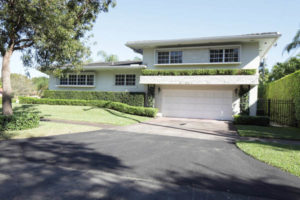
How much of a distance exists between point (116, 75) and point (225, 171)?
676 inches

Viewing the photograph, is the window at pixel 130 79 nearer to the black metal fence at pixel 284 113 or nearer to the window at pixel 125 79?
the window at pixel 125 79

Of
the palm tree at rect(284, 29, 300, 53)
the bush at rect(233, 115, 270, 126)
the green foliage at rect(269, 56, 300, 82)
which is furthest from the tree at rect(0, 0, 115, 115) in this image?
the green foliage at rect(269, 56, 300, 82)

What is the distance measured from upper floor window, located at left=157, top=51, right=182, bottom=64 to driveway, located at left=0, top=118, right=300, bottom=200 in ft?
42.0

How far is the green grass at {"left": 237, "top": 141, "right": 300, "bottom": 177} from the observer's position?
4852 millimetres

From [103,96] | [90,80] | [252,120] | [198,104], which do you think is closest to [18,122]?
[103,96]

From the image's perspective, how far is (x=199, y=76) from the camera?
16.1 meters

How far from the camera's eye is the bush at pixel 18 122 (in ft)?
27.2

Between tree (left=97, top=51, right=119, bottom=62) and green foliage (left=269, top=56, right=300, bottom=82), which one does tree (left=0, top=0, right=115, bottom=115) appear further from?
tree (left=97, top=51, right=119, bottom=62)

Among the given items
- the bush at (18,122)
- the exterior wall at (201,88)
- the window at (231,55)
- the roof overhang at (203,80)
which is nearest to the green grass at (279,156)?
the roof overhang at (203,80)

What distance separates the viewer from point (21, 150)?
574cm

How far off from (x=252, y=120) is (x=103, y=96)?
1321 cm

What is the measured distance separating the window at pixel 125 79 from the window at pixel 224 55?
7.67 m

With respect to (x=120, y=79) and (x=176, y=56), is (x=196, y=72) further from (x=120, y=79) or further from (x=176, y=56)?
(x=120, y=79)

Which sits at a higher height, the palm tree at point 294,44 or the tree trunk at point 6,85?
the palm tree at point 294,44
